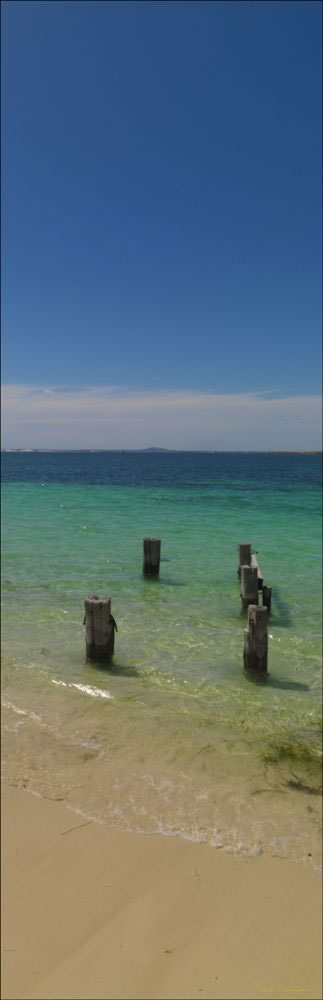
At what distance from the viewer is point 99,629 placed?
967 cm

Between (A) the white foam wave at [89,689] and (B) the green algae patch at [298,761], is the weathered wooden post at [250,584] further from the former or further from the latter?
(B) the green algae patch at [298,761]

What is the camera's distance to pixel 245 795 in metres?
6.20

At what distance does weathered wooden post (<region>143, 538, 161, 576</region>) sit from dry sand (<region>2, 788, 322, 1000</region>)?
11.0 metres

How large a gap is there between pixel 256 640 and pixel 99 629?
9.12 feet

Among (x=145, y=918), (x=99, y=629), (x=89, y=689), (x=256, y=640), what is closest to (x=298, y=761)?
(x=256, y=640)

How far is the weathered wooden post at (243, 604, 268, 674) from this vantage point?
9133 mm

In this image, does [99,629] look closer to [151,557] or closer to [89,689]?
[89,689]

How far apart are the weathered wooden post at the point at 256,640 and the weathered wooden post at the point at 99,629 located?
2.43 m

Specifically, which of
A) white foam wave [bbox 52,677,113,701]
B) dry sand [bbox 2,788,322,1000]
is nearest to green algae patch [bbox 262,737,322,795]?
dry sand [bbox 2,788,322,1000]

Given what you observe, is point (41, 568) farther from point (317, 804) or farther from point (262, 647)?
point (317, 804)

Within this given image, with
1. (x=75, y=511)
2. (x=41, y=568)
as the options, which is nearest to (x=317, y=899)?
(x=41, y=568)

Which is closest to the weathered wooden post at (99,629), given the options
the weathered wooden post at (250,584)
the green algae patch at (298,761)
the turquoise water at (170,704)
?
the turquoise water at (170,704)

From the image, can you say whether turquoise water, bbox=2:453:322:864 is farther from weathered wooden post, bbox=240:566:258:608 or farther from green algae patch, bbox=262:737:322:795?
weathered wooden post, bbox=240:566:258:608

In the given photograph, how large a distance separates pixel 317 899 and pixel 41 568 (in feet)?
46.1
